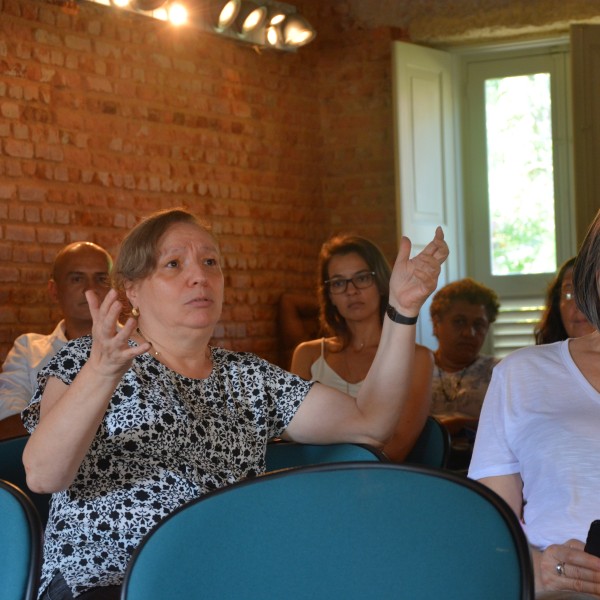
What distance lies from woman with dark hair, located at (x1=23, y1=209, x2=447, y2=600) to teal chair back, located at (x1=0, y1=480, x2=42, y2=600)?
32cm

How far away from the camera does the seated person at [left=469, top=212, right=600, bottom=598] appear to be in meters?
1.87

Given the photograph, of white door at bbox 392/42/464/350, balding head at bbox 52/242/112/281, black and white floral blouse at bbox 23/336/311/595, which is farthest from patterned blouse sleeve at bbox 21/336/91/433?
white door at bbox 392/42/464/350

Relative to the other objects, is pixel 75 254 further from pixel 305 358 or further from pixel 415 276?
pixel 415 276

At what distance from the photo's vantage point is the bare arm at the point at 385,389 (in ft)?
7.88

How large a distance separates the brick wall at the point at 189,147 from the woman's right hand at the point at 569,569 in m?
4.03

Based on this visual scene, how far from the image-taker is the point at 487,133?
722 cm

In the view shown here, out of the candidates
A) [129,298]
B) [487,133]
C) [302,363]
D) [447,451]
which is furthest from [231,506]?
[487,133]

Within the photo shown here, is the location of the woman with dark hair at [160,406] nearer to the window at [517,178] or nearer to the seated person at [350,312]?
the seated person at [350,312]

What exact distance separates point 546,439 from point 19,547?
0.96 meters

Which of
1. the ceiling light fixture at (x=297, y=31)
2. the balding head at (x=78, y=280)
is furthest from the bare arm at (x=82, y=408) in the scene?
the ceiling light fixture at (x=297, y=31)

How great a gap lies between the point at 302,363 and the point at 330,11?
394cm

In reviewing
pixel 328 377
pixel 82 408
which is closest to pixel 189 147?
pixel 328 377

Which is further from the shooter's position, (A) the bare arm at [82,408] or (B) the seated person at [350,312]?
(B) the seated person at [350,312]

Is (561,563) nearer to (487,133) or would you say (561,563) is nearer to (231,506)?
(231,506)
